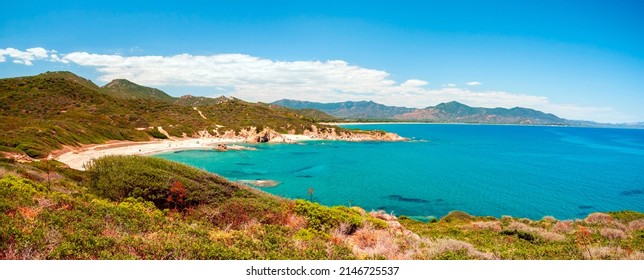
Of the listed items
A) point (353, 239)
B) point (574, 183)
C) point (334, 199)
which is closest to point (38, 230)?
point (353, 239)

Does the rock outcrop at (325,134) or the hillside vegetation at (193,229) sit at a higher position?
the hillside vegetation at (193,229)

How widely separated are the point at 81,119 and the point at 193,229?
96.2m

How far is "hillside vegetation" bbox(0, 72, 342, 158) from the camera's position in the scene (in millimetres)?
57500

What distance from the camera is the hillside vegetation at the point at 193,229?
732 centimetres

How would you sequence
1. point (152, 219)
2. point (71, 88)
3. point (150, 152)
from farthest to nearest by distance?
point (71, 88) → point (150, 152) → point (152, 219)

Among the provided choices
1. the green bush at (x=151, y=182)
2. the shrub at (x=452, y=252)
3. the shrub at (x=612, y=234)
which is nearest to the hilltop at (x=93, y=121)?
the green bush at (x=151, y=182)

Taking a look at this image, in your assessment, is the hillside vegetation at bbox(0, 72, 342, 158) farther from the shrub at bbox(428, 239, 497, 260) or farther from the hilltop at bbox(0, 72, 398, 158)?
the shrub at bbox(428, 239, 497, 260)

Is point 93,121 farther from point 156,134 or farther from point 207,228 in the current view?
point 207,228

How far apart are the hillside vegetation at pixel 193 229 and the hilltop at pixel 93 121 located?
42481mm

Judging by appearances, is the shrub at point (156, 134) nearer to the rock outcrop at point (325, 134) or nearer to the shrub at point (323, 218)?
the rock outcrop at point (325, 134)

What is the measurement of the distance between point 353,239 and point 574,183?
60.8 meters
